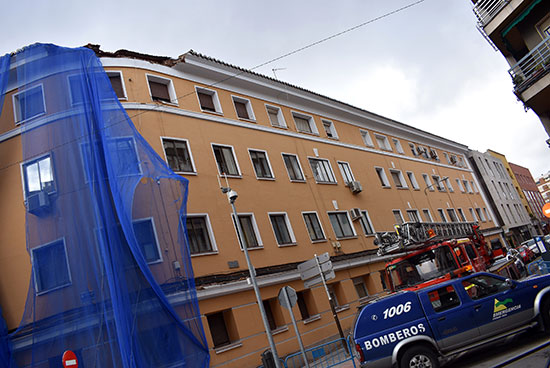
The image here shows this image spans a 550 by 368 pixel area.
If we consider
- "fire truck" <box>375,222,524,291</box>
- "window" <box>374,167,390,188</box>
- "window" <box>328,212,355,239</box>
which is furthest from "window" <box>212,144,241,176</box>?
"window" <box>374,167,390,188</box>

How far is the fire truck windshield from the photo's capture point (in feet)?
37.8

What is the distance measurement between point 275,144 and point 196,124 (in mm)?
4615

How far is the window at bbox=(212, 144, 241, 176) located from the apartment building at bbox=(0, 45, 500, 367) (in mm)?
55

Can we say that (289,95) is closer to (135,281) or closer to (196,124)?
(196,124)

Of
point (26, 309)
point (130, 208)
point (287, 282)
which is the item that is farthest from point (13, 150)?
point (287, 282)

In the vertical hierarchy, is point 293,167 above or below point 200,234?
above

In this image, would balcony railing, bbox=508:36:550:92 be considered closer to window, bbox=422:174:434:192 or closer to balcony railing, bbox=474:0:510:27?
balcony railing, bbox=474:0:510:27

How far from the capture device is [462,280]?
8.41 metres

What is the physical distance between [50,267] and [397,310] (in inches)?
289

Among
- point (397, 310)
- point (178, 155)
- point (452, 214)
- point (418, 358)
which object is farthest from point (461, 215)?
point (418, 358)

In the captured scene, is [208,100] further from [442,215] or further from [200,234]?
[442,215]

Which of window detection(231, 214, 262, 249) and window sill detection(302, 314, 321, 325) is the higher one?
window detection(231, 214, 262, 249)

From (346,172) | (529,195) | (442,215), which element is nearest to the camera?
(346,172)

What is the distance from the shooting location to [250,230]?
16312 mm
